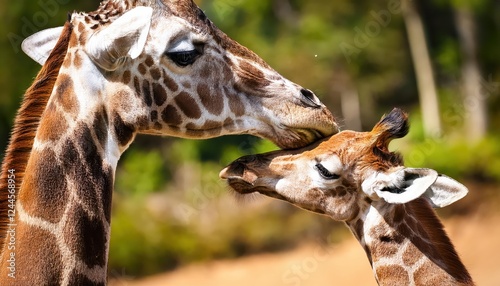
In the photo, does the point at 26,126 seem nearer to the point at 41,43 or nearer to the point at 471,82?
the point at 41,43

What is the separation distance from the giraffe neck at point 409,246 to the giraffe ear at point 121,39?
2562 millimetres

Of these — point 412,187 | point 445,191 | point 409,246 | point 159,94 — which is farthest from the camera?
point 409,246

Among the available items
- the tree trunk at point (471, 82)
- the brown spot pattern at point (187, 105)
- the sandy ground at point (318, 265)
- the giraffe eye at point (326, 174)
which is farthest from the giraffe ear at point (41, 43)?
the tree trunk at point (471, 82)

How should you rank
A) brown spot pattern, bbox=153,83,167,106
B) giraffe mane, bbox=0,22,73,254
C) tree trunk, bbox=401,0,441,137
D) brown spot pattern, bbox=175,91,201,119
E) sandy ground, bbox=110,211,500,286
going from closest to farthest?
giraffe mane, bbox=0,22,73,254 < brown spot pattern, bbox=153,83,167,106 < brown spot pattern, bbox=175,91,201,119 < sandy ground, bbox=110,211,500,286 < tree trunk, bbox=401,0,441,137

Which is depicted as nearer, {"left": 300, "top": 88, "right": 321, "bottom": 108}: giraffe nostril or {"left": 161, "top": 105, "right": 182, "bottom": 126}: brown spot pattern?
{"left": 161, "top": 105, "right": 182, "bottom": 126}: brown spot pattern

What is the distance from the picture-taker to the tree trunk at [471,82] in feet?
95.5

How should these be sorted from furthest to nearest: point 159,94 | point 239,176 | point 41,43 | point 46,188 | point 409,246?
point 239,176
point 409,246
point 41,43
point 159,94
point 46,188

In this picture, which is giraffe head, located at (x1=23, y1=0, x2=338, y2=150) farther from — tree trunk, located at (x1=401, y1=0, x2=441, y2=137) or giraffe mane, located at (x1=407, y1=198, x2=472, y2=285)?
tree trunk, located at (x1=401, y1=0, x2=441, y2=137)

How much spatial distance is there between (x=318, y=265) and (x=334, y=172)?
15744mm

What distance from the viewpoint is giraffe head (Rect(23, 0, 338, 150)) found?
583 cm

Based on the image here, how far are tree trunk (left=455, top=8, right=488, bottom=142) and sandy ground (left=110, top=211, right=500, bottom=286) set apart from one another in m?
5.91

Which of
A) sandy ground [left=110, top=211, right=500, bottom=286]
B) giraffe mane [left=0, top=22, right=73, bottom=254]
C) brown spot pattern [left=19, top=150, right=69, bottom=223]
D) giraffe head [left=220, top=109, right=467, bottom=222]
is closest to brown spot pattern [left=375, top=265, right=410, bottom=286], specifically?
giraffe head [left=220, top=109, right=467, bottom=222]

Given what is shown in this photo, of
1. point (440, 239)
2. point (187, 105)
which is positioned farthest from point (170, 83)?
point (440, 239)

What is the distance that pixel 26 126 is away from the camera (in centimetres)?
586
